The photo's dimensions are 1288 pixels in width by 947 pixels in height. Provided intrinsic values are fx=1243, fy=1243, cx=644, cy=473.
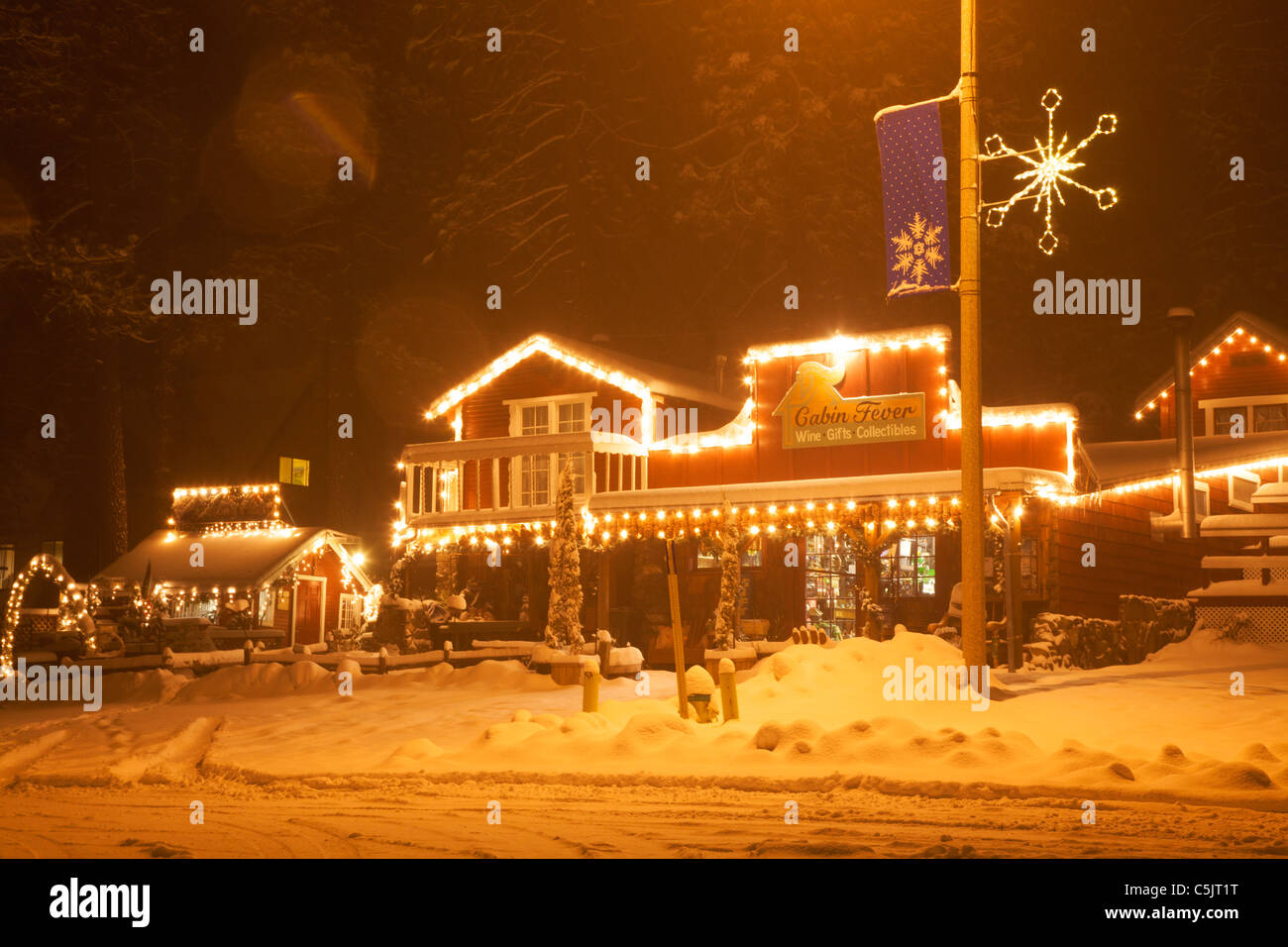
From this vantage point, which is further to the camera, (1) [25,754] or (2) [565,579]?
(2) [565,579]

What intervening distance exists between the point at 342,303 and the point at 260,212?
3.76 m

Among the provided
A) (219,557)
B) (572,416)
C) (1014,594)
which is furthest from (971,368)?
(219,557)

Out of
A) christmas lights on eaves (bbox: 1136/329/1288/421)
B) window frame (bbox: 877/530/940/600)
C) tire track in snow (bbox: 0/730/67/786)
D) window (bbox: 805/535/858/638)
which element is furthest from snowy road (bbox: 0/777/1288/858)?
christmas lights on eaves (bbox: 1136/329/1288/421)

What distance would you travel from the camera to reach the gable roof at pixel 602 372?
93.4 feet

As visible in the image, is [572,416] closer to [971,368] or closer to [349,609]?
[349,609]

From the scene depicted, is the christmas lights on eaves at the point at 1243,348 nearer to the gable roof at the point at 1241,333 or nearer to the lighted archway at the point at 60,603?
the gable roof at the point at 1241,333

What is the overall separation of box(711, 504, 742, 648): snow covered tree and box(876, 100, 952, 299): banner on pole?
28.2 ft

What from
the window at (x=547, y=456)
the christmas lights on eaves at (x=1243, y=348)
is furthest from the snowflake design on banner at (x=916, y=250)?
the christmas lights on eaves at (x=1243, y=348)

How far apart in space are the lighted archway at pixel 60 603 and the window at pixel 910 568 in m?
16.3

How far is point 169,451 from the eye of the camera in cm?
3962

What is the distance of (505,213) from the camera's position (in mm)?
36875

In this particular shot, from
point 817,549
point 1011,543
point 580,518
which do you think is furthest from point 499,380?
point 1011,543

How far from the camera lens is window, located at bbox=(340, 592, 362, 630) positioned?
36312 mm

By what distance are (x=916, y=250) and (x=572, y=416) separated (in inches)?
674
